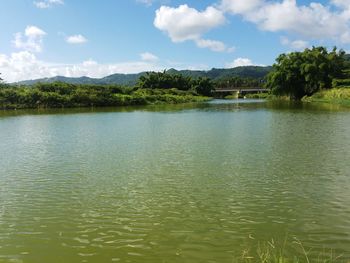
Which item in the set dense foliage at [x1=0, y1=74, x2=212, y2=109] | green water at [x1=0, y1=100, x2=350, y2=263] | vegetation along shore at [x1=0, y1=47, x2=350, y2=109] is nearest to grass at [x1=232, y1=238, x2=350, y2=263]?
green water at [x1=0, y1=100, x2=350, y2=263]

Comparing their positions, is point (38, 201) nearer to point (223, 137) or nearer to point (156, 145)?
point (156, 145)

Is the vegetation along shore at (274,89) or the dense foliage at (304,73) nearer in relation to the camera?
the vegetation along shore at (274,89)

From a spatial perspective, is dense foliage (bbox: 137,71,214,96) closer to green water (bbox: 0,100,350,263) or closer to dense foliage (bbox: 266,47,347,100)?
dense foliage (bbox: 266,47,347,100)

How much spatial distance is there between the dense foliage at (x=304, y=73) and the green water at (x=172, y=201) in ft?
245

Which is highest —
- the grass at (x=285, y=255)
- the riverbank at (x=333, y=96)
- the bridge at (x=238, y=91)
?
the bridge at (x=238, y=91)

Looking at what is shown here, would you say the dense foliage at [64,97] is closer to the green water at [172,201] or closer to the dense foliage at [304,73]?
the dense foliage at [304,73]

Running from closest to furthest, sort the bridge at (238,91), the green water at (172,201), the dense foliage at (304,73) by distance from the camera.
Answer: the green water at (172,201) → the dense foliage at (304,73) → the bridge at (238,91)

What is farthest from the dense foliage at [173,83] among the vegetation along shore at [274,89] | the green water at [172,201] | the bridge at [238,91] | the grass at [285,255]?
the grass at [285,255]

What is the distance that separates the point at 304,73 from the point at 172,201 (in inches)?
3479

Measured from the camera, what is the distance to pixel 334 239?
850cm

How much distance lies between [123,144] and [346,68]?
9975 centimetres

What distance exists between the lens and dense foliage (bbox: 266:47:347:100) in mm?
91125

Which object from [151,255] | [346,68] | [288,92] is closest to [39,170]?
[151,255]

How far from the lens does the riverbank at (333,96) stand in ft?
239
